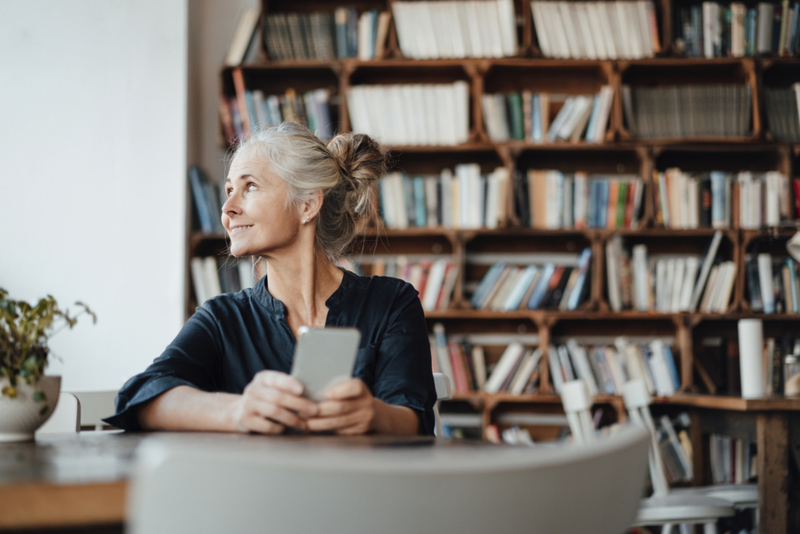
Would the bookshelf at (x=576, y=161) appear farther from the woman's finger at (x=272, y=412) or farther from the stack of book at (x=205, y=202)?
the woman's finger at (x=272, y=412)

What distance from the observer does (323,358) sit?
3.13 feet

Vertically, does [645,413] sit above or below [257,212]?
below

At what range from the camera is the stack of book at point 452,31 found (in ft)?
10.7

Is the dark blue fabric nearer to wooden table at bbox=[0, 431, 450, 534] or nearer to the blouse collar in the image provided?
the blouse collar

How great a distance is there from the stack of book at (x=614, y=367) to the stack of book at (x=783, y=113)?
1.14m

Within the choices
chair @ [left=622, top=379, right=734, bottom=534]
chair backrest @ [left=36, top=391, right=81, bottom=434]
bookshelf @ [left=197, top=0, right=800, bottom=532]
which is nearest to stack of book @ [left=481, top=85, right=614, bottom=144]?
bookshelf @ [left=197, top=0, right=800, bottom=532]

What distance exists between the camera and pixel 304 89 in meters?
3.49

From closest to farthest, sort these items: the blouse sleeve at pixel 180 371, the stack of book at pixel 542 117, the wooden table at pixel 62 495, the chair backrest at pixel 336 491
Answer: the chair backrest at pixel 336 491, the wooden table at pixel 62 495, the blouse sleeve at pixel 180 371, the stack of book at pixel 542 117

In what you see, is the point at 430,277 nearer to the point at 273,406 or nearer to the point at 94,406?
the point at 94,406

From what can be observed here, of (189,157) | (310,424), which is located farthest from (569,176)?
(310,424)

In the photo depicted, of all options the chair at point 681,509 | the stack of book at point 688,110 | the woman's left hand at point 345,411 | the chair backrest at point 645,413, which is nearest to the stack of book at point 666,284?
the stack of book at point 688,110

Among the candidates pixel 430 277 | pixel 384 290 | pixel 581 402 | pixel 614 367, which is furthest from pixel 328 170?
pixel 614 367

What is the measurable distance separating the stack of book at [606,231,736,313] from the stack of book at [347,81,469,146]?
36.2 inches

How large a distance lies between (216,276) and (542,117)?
1.69 m
